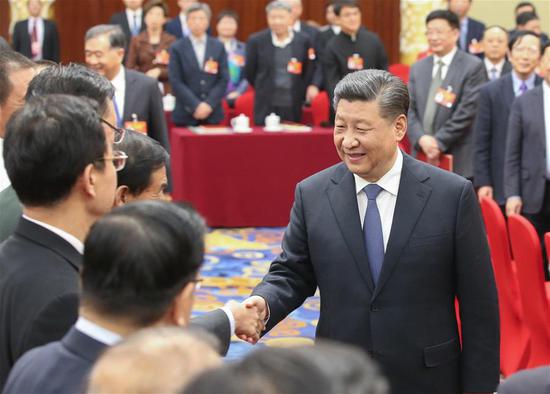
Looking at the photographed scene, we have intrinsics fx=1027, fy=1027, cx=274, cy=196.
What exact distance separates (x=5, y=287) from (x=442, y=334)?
4.78 feet

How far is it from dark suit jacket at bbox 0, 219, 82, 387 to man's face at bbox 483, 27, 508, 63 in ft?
22.9

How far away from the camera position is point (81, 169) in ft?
6.84

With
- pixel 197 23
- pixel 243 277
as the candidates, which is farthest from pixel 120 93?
pixel 197 23

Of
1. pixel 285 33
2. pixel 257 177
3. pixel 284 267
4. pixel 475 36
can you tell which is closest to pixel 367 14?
pixel 475 36

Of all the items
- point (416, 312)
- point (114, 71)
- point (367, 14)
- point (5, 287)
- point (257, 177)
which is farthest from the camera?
point (367, 14)

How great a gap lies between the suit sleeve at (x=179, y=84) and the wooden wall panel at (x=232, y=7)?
5.29 metres

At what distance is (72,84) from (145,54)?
7.78 metres

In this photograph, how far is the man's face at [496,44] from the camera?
8547mm

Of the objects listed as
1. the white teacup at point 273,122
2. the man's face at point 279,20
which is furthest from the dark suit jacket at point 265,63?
the white teacup at point 273,122

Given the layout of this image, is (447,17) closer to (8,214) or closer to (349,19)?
(349,19)

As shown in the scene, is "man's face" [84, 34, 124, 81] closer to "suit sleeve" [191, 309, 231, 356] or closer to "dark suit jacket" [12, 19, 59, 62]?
"suit sleeve" [191, 309, 231, 356]

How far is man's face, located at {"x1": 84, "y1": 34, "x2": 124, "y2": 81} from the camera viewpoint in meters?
6.25

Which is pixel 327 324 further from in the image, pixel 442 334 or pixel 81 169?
pixel 81 169

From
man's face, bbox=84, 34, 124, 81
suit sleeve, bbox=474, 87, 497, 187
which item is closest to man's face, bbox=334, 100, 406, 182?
man's face, bbox=84, 34, 124, 81
